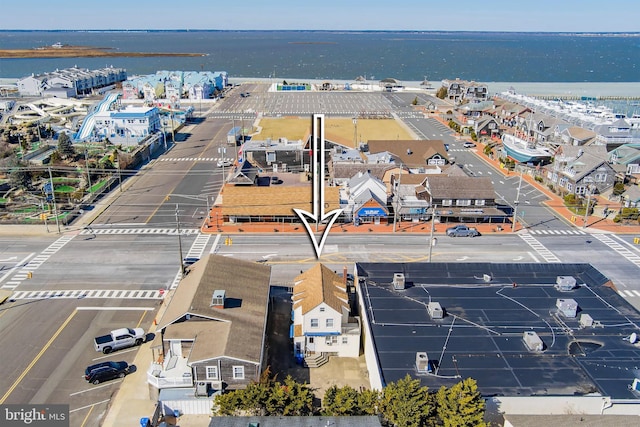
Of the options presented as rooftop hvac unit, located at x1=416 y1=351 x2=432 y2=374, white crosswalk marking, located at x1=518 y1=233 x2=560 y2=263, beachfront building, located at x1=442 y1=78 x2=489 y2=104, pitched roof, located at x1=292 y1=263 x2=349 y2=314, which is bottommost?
white crosswalk marking, located at x1=518 y1=233 x2=560 y2=263

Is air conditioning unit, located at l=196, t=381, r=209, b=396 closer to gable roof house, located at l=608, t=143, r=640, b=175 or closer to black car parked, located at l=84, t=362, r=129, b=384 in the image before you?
black car parked, located at l=84, t=362, r=129, b=384

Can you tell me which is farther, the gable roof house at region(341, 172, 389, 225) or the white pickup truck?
the gable roof house at region(341, 172, 389, 225)

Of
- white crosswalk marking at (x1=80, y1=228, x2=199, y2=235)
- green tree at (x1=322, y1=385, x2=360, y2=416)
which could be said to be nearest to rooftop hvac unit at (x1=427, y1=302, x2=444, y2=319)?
green tree at (x1=322, y1=385, x2=360, y2=416)

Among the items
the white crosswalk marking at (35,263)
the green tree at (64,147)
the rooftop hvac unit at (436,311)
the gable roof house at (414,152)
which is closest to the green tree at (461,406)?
the rooftop hvac unit at (436,311)

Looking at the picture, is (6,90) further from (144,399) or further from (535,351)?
(535,351)

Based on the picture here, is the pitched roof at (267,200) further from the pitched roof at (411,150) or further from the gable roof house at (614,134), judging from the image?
the gable roof house at (614,134)

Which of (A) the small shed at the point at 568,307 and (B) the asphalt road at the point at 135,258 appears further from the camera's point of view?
(A) the small shed at the point at 568,307

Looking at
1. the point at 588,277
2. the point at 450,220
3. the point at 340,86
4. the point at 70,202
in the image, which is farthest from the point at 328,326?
the point at 340,86
